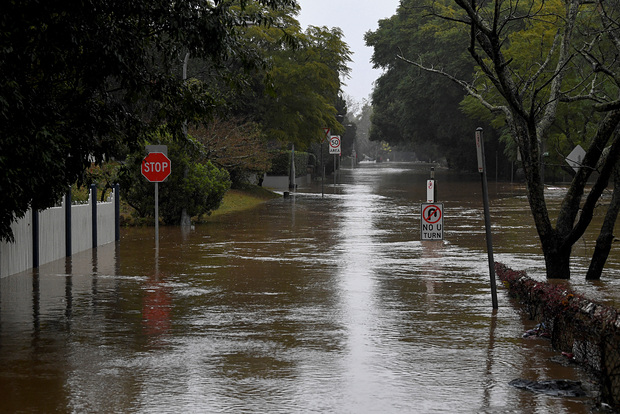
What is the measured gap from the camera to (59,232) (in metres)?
18.5

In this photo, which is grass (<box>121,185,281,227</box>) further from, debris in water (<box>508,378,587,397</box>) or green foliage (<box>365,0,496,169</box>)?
green foliage (<box>365,0,496,169</box>)

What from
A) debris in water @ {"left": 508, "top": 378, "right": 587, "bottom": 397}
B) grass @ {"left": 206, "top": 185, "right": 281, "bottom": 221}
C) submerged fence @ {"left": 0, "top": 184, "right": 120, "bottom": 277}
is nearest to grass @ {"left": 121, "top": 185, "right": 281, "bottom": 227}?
grass @ {"left": 206, "top": 185, "right": 281, "bottom": 221}

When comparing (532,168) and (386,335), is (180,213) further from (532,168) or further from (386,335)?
(386,335)

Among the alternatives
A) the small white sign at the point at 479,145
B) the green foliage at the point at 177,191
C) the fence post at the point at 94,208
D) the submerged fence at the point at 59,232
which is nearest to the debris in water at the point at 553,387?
the small white sign at the point at 479,145

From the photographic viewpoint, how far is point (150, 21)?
1200 centimetres

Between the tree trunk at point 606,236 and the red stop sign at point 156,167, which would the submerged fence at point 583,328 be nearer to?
the tree trunk at point 606,236

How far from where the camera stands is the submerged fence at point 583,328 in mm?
6945

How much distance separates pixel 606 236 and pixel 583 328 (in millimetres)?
6956

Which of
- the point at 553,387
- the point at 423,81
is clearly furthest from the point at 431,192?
the point at 423,81

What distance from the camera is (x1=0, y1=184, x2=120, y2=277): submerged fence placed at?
15.9 meters

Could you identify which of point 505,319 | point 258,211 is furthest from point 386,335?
point 258,211

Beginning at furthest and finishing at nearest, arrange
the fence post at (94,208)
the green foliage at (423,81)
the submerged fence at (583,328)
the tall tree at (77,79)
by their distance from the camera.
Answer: the green foliage at (423,81), the fence post at (94,208), the tall tree at (77,79), the submerged fence at (583,328)

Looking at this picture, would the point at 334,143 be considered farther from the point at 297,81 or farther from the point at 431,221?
the point at 431,221

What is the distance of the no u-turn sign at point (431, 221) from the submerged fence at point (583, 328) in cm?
987
